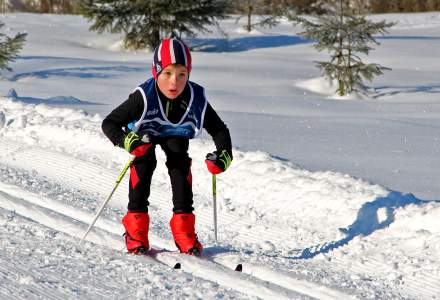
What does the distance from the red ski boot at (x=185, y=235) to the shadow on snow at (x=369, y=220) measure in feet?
2.35

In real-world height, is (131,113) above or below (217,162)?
above

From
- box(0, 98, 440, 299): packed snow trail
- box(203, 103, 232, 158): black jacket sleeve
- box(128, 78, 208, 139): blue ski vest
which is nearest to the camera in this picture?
box(0, 98, 440, 299): packed snow trail

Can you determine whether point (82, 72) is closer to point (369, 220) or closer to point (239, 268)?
point (369, 220)

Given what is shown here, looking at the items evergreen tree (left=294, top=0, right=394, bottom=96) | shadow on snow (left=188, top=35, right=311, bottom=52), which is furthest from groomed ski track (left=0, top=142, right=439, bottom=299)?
shadow on snow (left=188, top=35, right=311, bottom=52)

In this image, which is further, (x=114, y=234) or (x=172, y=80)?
(x=114, y=234)

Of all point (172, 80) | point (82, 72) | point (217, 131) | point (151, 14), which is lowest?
point (82, 72)

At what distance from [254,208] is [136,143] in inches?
84.6

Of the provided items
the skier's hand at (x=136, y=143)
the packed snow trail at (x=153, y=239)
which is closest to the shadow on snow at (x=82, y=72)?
the packed snow trail at (x=153, y=239)

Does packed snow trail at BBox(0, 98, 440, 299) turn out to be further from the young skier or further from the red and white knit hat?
the red and white knit hat

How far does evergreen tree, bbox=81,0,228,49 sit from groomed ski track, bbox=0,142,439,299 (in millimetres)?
16016

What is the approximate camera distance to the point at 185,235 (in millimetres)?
5383

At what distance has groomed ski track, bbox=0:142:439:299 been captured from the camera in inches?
184

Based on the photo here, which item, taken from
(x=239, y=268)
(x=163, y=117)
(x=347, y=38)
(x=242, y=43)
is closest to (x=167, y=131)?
(x=163, y=117)

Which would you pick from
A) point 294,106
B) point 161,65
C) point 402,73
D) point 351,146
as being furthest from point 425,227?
point 402,73
